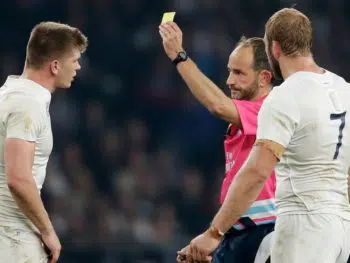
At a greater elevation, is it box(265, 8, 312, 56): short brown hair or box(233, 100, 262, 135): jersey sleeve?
box(265, 8, 312, 56): short brown hair

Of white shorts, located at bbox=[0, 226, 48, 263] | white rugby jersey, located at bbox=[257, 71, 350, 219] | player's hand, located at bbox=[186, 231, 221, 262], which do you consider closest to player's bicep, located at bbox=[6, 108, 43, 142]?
white shorts, located at bbox=[0, 226, 48, 263]

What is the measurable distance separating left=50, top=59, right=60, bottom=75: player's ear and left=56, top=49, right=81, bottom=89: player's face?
16 mm

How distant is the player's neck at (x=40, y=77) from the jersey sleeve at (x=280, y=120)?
124 cm

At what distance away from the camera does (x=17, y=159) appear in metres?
4.90

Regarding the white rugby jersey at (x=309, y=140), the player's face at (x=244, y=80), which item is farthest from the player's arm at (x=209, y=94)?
the white rugby jersey at (x=309, y=140)

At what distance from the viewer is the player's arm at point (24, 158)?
16.1ft

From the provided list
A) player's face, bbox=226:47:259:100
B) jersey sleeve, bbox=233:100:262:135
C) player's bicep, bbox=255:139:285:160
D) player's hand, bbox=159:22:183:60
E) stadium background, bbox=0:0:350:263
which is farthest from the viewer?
stadium background, bbox=0:0:350:263

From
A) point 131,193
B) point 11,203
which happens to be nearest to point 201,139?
point 131,193

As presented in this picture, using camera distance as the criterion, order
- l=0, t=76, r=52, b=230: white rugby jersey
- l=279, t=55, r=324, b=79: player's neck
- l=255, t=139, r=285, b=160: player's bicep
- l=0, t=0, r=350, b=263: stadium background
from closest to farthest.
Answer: l=255, t=139, r=285, b=160: player's bicep → l=279, t=55, r=324, b=79: player's neck → l=0, t=76, r=52, b=230: white rugby jersey → l=0, t=0, r=350, b=263: stadium background

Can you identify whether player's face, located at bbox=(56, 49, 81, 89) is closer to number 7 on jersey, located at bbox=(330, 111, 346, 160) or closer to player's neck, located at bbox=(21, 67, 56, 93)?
player's neck, located at bbox=(21, 67, 56, 93)

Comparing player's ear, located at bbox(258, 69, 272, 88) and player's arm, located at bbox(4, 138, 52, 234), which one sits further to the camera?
player's ear, located at bbox(258, 69, 272, 88)

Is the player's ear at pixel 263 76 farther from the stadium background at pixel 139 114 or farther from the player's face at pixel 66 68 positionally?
the stadium background at pixel 139 114

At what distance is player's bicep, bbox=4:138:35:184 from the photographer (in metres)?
4.89

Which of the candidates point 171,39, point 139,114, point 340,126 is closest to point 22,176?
point 171,39
